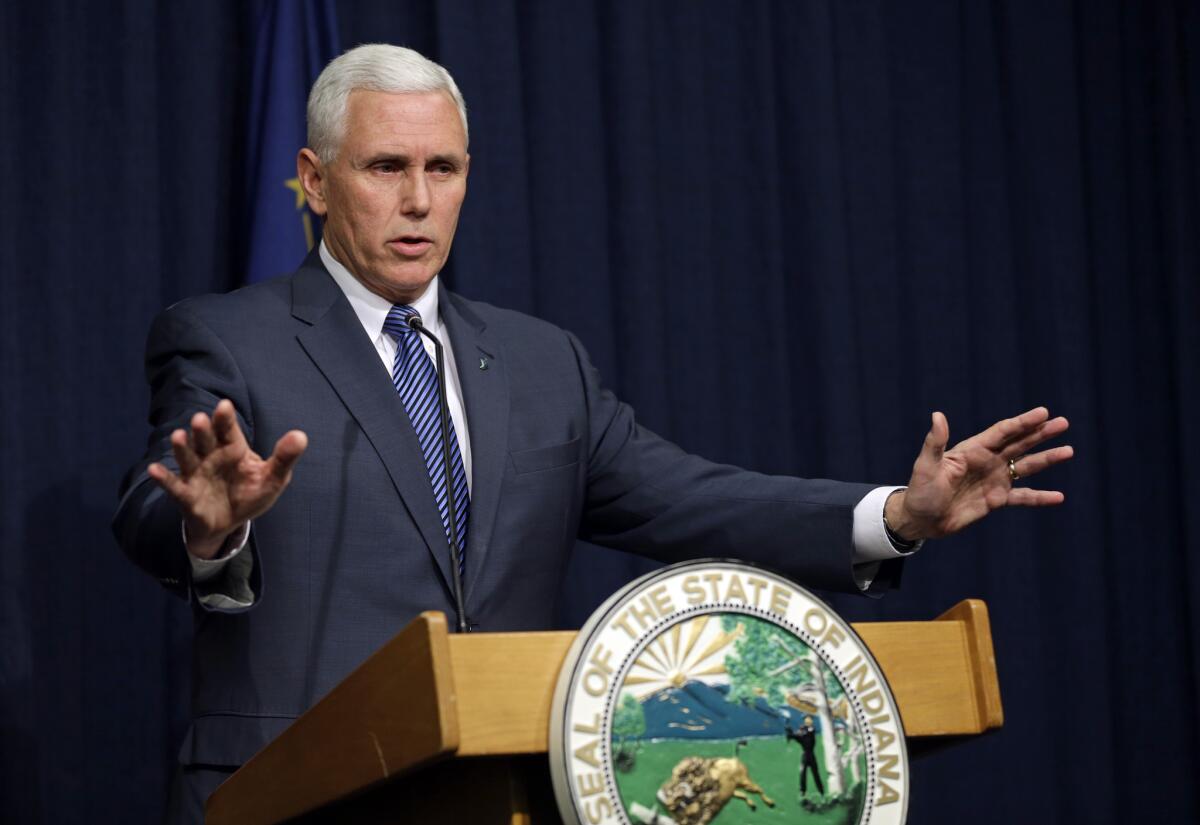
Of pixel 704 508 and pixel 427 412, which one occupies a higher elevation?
pixel 427 412

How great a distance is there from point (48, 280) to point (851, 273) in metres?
1.88

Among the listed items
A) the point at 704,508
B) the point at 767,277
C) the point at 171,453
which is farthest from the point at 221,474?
the point at 767,277

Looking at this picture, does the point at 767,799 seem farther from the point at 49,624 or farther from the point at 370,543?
the point at 49,624

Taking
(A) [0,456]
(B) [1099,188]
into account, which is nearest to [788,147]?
(B) [1099,188]

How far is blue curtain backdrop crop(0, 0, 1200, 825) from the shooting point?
2.71m

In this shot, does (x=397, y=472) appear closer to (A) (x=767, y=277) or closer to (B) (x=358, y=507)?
(B) (x=358, y=507)

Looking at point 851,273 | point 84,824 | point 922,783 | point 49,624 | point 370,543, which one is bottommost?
point 922,783

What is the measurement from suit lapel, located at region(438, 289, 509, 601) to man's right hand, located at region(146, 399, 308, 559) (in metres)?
0.45

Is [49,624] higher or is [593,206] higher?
[593,206]

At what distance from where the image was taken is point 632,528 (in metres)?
2.08

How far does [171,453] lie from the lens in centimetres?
163

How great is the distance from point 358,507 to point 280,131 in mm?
1323

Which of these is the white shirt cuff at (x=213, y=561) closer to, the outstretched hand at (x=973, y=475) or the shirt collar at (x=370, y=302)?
the shirt collar at (x=370, y=302)

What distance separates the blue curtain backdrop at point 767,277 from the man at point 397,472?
880 millimetres
